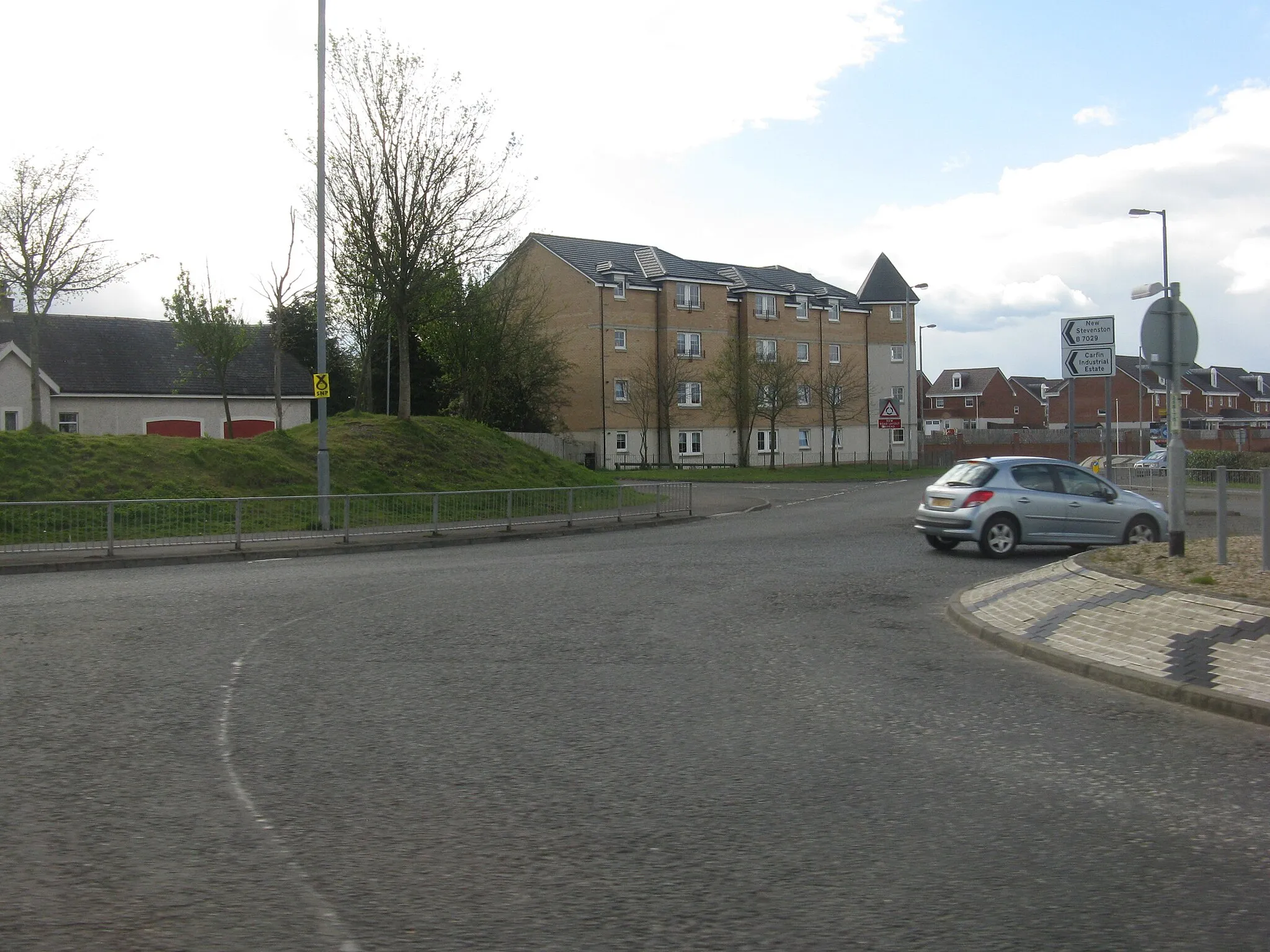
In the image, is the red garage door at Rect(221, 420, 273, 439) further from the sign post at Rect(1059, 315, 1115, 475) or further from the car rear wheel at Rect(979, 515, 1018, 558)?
the sign post at Rect(1059, 315, 1115, 475)

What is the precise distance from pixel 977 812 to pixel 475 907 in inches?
97.4

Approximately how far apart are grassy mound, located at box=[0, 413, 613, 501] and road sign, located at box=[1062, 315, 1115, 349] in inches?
680

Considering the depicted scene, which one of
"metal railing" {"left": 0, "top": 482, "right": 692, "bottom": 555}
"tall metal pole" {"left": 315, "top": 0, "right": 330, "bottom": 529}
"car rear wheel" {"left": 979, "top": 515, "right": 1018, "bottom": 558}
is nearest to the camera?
"car rear wheel" {"left": 979, "top": 515, "right": 1018, "bottom": 558}

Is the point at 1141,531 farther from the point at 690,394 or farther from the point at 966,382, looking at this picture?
the point at 966,382

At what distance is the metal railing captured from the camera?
19.0m

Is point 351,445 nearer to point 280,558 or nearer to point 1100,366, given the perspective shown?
point 280,558

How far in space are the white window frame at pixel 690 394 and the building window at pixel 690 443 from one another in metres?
1.60

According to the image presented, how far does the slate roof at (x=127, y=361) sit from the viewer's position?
162ft

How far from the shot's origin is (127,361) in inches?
2010

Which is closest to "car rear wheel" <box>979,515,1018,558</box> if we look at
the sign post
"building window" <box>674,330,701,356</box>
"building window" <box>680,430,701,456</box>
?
the sign post

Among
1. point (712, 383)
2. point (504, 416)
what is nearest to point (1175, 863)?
point (504, 416)

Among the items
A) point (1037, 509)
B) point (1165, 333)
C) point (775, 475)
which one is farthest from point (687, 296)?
point (1165, 333)

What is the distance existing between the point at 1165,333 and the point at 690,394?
182 ft

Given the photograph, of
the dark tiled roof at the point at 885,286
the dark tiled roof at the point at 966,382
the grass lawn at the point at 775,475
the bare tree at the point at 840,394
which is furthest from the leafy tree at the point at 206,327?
the dark tiled roof at the point at 966,382
